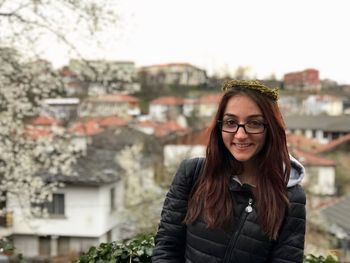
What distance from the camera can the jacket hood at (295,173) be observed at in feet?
5.22

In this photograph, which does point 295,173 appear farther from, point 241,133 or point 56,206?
point 56,206

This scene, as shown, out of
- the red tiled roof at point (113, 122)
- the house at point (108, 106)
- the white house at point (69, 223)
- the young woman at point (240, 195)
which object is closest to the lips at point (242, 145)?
the young woman at point (240, 195)

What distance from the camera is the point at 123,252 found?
2473 mm

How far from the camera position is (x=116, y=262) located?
8.02 ft

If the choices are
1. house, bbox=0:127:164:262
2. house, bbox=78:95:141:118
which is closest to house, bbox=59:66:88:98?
house, bbox=78:95:141:118

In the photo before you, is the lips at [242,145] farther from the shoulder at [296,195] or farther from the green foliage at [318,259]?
the green foliage at [318,259]

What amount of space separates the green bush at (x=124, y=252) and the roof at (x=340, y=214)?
1143 cm

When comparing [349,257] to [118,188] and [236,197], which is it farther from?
[236,197]

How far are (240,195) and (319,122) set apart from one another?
34.9 m

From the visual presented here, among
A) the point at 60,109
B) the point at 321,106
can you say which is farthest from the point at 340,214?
the point at 321,106

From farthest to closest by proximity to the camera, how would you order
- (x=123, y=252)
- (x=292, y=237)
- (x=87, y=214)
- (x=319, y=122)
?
(x=319, y=122), (x=87, y=214), (x=123, y=252), (x=292, y=237)

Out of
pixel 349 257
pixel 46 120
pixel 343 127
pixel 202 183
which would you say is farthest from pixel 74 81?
pixel 343 127

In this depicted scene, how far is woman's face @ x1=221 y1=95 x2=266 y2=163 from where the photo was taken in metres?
1.53

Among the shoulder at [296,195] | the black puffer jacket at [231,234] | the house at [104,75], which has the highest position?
the house at [104,75]
